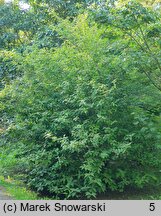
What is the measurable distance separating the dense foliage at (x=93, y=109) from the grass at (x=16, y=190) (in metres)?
0.22

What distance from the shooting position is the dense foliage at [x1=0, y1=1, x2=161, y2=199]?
18.2 feet

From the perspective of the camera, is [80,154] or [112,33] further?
[112,33]

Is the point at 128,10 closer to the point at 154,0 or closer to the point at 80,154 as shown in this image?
the point at 80,154

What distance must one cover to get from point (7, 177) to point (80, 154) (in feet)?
5.86

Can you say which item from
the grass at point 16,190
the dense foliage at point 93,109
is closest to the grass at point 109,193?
the grass at point 16,190

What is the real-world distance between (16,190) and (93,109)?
1.95 metres

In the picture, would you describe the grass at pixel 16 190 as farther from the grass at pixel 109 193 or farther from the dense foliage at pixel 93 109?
the dense foliage at pixel 93 109

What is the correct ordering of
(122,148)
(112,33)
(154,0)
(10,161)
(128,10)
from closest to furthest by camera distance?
(122,148) → (128,10) → (112,33) → (10,161) → (154,0)

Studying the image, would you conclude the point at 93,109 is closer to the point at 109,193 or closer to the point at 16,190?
the point at 109,193

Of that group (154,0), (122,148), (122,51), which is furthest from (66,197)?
(154,0)

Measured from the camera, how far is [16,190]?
563 cm

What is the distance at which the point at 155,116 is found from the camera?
6250mm

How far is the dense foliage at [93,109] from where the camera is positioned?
18.2 ft

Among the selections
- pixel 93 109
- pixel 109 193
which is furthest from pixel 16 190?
pixel 93 109
